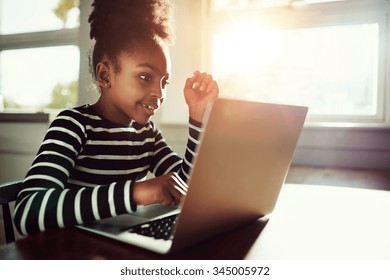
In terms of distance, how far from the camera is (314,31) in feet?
4.57

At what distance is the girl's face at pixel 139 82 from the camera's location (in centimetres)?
76

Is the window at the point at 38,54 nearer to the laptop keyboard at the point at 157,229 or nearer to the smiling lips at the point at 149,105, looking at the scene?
the smiling lips at the point at 149,105

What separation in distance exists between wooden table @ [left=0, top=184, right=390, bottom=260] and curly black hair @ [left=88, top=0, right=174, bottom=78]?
0.46 metres

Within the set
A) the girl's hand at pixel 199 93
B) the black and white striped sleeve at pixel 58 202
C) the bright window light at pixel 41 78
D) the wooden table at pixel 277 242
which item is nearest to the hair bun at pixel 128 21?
the girl's hand at pixel 199 93

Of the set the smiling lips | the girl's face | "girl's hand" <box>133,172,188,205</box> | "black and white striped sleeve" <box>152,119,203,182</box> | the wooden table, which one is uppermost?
the girl's face

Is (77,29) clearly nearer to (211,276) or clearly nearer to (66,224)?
(66,224)

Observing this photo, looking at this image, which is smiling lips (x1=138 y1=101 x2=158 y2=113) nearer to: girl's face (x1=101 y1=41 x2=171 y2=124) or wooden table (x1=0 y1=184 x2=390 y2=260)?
girl's face (x1=101 y1=41 x2=171 y2=124)

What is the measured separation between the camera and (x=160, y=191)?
0.47 metres

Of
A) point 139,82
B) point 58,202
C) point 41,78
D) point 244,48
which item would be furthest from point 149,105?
point 41,78

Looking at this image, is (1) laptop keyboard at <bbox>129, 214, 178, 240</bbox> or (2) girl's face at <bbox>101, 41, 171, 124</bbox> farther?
(2) girl's face at <bbox>101, 41, 171, 124</bbox>

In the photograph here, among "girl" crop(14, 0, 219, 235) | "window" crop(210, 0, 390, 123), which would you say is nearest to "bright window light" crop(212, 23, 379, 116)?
"window" crop(210, 0, 390, 123)

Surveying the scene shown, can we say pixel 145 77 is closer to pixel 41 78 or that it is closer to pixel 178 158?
pixel 178 158

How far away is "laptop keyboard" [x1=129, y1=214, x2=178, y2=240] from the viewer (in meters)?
0.41

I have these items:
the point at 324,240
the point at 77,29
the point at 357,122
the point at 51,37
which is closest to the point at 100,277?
the point at 324,240
